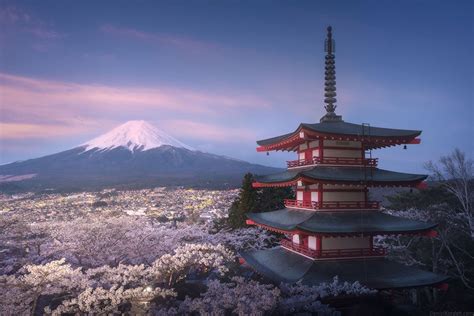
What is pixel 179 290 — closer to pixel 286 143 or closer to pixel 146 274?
pixel 146 274

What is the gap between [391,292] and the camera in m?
16.6

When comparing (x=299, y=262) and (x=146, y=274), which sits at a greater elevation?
(x=299, y=262)

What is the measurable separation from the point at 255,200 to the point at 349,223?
1742cm

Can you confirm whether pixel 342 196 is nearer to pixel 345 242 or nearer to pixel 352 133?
pixel 345 242

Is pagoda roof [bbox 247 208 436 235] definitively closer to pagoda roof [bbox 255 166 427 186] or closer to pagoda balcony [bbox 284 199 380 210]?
pagoda balcony [bbox 284 199 380 210]

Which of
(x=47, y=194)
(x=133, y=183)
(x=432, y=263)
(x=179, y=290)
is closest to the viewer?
(x=179, y=290)

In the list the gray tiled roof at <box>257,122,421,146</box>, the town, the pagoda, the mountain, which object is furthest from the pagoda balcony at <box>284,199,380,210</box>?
the mountain

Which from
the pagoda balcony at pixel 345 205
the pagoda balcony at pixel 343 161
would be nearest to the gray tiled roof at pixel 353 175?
the pagoda balcony at pixel 343 161

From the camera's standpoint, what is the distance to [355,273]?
51.1 ft

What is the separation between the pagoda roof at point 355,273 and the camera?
14.9 m

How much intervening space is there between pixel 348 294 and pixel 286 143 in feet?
24.0

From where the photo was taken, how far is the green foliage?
33062 mm

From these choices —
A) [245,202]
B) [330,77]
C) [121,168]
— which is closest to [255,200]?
[245,202]

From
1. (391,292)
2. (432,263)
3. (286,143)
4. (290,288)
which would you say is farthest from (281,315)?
(432,263)
